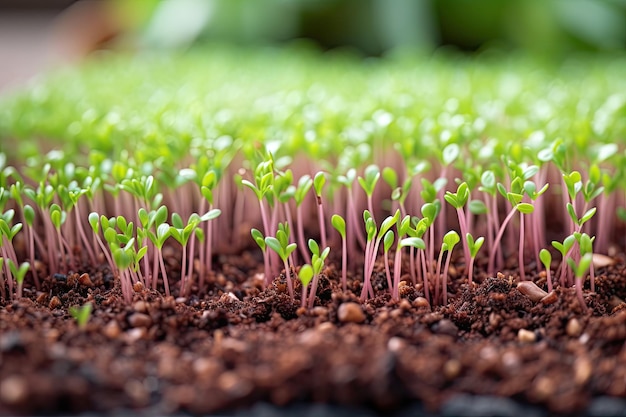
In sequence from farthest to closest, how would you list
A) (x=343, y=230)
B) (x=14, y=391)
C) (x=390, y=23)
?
1. (x=390, y=23)
2. (x=343, y=230)
3. (x=14, y=391)

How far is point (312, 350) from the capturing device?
69 centimetres

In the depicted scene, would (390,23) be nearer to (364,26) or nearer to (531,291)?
(364,26)

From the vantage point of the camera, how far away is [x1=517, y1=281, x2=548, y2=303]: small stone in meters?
0.90

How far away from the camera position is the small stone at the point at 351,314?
0.83 metres

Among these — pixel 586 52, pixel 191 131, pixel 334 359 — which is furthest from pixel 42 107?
pixel 586 52

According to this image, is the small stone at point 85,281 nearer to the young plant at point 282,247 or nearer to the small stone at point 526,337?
the young plant at point 282,247

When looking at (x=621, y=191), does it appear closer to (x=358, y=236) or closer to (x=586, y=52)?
(x=358, y=236)

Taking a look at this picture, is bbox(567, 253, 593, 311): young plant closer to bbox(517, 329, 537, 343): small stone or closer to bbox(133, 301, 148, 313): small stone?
bbox(517, 329, 537, 343): small stone

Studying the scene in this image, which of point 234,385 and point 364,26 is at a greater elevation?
point 364,26

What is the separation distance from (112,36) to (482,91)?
7.73ft

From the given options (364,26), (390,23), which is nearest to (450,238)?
(390,23)

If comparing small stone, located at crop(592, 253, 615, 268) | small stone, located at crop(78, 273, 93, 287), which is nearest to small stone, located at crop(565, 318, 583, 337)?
small stone, located at crop(592, 253, 615, 268)

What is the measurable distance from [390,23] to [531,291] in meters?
2.47

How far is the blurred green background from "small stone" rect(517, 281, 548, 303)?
2189mm
